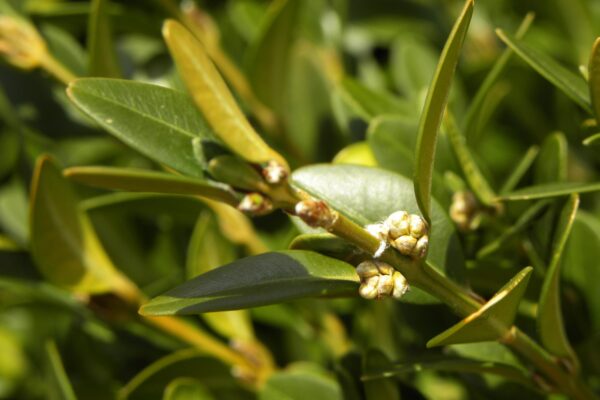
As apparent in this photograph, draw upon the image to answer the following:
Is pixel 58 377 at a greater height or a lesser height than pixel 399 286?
lesser

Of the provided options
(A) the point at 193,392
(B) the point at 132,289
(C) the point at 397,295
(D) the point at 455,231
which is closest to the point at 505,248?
(D) the point at 455,231

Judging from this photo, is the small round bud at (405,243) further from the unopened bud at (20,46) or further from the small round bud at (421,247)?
the unopened bud at (20,46)

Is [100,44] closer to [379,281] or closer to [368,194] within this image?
[368,194]

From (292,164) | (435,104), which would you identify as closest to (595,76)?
(435,104)

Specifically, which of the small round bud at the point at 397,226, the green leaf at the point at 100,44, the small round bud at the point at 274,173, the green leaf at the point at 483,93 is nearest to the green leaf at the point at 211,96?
the small round bud at the point at 274,173

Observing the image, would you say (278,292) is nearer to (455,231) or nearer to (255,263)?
(255,263)

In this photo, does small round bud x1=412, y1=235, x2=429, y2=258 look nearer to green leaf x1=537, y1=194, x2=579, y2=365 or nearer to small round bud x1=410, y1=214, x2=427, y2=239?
small round bud x1=410, y1=214, x2=427, y2=239
